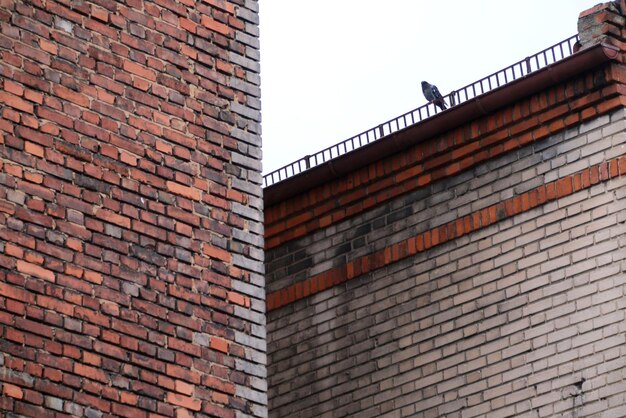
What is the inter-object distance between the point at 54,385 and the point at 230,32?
300 cm

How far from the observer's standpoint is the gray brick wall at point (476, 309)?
12.1 meters

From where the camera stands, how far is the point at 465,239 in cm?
1325

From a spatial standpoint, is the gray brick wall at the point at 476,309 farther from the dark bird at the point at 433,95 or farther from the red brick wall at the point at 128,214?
the red brick wall at the point at 128,214

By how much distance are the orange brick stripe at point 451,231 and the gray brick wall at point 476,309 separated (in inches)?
2.6

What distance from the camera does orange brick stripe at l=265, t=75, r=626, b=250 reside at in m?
12.7

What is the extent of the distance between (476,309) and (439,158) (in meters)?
1.53

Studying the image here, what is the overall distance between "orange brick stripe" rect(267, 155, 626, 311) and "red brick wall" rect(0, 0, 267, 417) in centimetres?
368

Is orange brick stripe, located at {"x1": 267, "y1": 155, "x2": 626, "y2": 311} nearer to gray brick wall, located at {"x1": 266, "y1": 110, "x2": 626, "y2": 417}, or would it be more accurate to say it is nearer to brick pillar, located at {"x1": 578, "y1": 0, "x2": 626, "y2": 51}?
gray brick wall, located at {"x1": 266, "y1": 110, "x2": 626, "y2": 417}

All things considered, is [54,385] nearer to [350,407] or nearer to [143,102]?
[143,102]

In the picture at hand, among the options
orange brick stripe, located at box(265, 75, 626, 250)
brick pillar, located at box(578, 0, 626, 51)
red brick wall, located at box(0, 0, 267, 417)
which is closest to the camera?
red brick wall, located at box(0, 0, 267, 417)

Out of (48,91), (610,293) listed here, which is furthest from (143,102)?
(610,293)

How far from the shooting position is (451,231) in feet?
43.9

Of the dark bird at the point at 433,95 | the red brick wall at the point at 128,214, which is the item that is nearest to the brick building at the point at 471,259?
the dark bird at the point at 433,95

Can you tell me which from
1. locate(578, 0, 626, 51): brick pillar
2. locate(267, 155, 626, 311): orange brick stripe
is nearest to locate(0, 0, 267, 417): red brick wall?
Result: locate(267, 155, 626, 311): orange brick stripe
